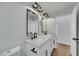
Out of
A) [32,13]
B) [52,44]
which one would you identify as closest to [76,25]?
[52,44]

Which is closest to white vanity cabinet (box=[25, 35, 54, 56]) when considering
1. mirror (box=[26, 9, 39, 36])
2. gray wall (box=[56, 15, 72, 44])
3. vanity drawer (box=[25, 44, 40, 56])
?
vanity drawer (box=[25, 44, 40, 56])

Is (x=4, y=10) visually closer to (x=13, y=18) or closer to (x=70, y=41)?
(x=13, y=18)

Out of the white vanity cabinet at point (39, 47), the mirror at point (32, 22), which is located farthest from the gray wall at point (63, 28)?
the mirror at point (32, 22)

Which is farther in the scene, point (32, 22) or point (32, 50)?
point (32, 22)

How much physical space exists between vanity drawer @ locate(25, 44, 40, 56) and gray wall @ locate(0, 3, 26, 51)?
197 mm

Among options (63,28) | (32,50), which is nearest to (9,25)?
(32,50)

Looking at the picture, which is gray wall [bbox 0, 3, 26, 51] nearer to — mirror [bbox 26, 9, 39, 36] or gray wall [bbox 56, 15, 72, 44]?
mirror [bbox 26, 9, 39, 36]

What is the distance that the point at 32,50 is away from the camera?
115 cm

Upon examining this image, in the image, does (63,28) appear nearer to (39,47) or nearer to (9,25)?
(39,47)

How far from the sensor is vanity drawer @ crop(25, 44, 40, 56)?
1.09 m

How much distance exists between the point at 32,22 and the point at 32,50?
647mm

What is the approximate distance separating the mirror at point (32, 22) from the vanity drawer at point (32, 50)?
1.19 feet

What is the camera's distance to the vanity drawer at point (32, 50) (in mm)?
1087

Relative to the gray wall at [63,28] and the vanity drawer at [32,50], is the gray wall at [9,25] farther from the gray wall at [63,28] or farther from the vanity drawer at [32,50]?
the gray wall at [63,28]
